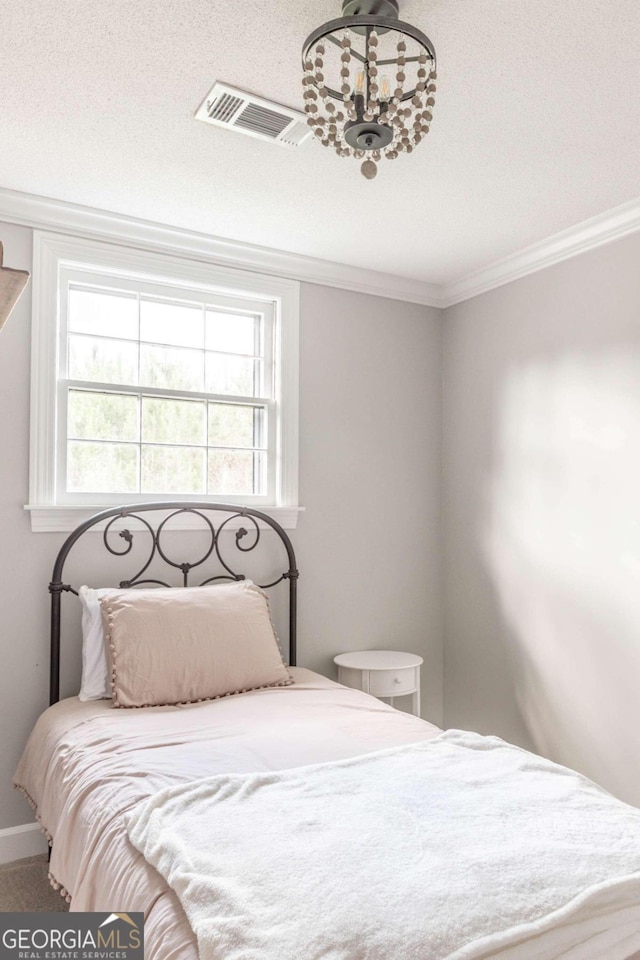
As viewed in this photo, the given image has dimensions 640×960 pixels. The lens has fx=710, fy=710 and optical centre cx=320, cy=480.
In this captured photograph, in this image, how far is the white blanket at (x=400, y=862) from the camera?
1.18m

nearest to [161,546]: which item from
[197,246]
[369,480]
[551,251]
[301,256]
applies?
[369,480]

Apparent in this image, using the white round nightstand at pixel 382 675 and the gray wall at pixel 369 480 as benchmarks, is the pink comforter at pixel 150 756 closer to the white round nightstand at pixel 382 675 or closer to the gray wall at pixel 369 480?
the white round nightstand at pixel 382 675

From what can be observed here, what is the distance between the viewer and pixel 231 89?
6.72 ft

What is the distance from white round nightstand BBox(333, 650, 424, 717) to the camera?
324 cm

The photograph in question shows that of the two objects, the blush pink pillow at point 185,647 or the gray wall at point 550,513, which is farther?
the gray wall at point 550,513

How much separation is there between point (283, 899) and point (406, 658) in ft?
7.20

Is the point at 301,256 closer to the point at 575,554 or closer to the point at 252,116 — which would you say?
the point at 252,116

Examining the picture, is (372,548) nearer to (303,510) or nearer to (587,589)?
(303,510)

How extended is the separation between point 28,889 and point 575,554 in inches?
98.1

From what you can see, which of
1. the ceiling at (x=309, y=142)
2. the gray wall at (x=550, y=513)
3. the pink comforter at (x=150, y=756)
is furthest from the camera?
the gray wall at (x=550, y=513)

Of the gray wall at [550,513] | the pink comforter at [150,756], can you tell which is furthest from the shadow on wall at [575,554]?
the pink comforter at [150,756]

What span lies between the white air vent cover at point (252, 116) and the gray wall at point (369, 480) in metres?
1.26

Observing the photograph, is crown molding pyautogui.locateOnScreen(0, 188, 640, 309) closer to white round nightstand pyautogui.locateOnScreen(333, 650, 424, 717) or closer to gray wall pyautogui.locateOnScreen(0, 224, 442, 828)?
gray wall pyautogui.locateOnScreen(0, 224, 442, 828)

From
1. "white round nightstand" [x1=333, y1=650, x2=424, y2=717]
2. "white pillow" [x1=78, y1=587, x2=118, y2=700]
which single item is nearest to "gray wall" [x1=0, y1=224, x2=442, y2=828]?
"white round nightstand" [x1=333, y1=650, x2=424, y2=717]
